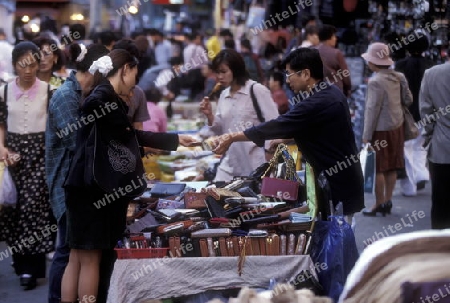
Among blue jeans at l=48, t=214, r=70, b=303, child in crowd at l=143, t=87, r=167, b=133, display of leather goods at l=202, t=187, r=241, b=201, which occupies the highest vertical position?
child in crowd at l=143, t=87, r=167, b=133

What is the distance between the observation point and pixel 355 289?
3455mm

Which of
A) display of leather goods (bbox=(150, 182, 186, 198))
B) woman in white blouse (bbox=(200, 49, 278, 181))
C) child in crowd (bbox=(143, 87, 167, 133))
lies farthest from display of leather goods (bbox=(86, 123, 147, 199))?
child in crowd (bbox=(143, 87, 167, 133))

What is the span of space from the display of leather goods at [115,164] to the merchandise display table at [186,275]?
1.64 feet

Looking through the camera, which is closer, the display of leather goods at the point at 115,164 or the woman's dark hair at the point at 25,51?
the display of leather goods at the point at 115,164

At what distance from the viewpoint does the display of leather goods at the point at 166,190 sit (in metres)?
6.20

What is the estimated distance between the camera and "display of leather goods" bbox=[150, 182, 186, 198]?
6195 mm

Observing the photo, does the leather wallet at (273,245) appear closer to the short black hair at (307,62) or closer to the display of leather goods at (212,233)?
the display of leather goods at (212,233)

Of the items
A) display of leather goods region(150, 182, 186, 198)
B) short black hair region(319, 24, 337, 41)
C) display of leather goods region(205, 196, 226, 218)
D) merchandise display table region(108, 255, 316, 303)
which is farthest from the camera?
short black hair region(319, 24, 337, 41)

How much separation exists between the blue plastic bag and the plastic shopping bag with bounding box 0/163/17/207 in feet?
9.90

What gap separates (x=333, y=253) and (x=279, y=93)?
669 centimetres

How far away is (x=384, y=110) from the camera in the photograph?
939 cm

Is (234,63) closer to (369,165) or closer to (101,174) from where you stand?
(101,174)

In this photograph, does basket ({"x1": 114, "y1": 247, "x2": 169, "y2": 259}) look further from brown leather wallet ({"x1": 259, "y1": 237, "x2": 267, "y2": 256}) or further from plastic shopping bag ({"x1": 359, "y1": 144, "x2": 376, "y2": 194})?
plastic shopping bag ({"x1": 359, "y1": 144, "x2": 376, "y2": 194})

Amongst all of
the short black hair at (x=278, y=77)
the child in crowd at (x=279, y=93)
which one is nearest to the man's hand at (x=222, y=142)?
the child in crowd at (x=279, y=93)
